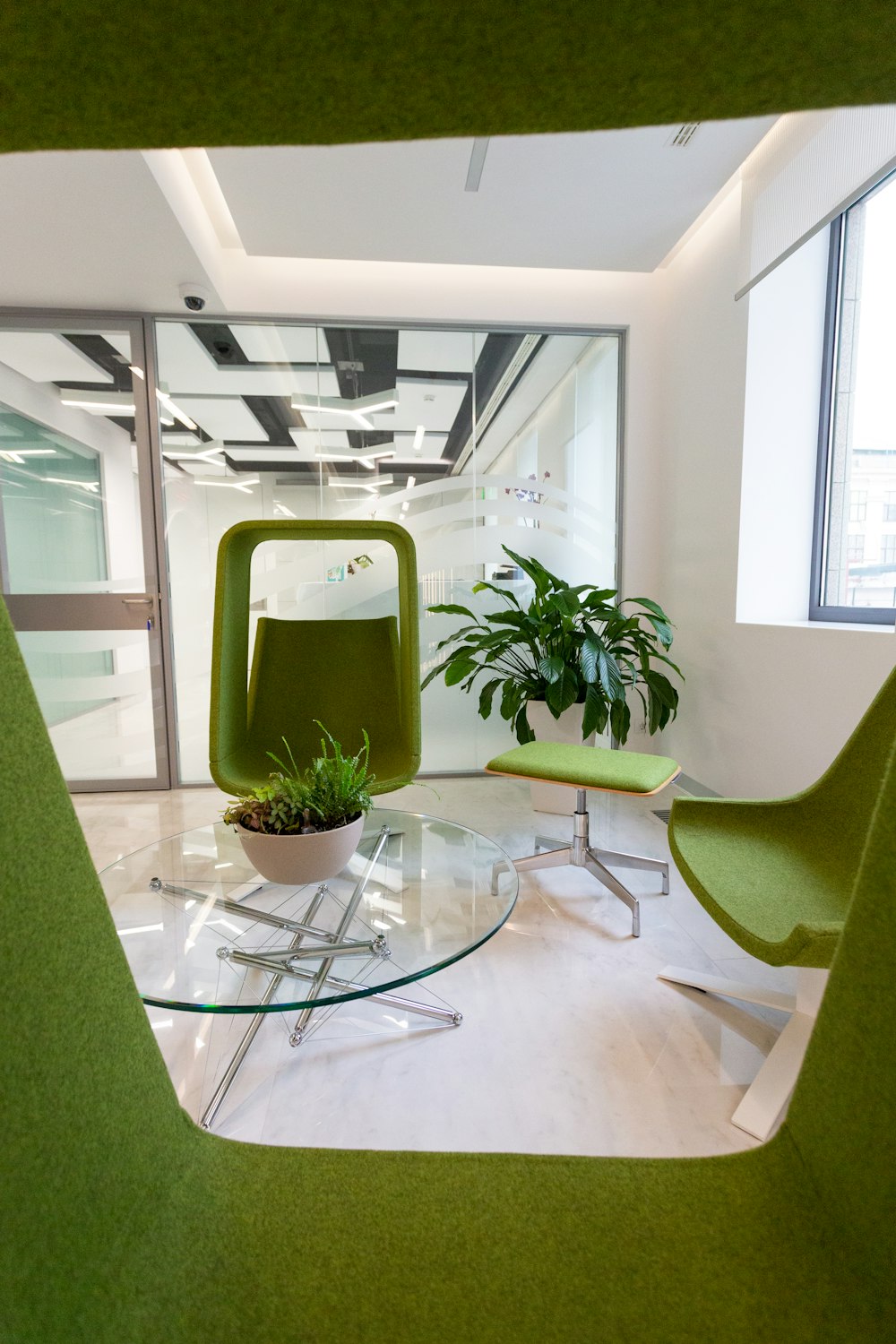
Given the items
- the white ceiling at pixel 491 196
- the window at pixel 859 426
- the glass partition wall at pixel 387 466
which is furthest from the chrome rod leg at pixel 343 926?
→ the white ceiling at pixel 491 196

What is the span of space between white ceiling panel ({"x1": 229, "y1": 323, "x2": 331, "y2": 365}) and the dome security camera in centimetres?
23

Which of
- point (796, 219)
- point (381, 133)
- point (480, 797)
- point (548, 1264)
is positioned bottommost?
point (480, 797)

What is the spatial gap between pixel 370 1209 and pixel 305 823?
91cm

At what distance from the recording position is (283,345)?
3.39 meters

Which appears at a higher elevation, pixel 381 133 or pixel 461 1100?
pixel 381 133

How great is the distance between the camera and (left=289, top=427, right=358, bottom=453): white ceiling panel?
3.43 m

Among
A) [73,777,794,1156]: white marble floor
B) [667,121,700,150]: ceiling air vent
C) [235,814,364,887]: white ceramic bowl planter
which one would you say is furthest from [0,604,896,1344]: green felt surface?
[667,121,700,150]: ceiling air vent

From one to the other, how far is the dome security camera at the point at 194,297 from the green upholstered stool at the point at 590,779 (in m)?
2.55

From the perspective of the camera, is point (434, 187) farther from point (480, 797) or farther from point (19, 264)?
point (480, 797)

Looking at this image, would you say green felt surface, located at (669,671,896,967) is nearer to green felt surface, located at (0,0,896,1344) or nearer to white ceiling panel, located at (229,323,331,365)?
green felt surface, located at (0,0,896,1344)

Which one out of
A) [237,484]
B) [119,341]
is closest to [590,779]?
[237,484]

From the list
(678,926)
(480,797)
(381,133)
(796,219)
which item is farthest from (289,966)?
(796,219)

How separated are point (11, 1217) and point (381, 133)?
0.33 metres

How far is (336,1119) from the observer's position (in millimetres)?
1265
